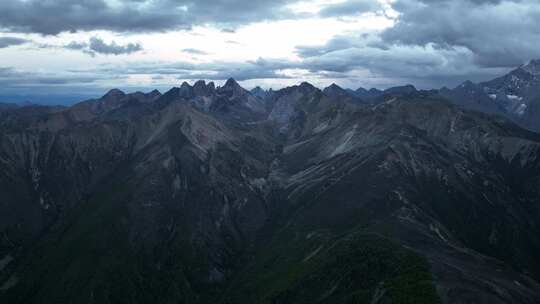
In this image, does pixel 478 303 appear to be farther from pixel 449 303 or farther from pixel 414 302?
pixel 414 302

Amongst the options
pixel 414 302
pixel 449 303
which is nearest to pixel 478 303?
pixel 449 303
